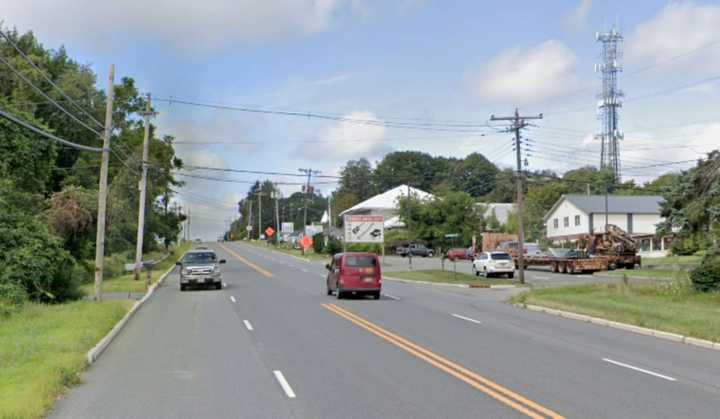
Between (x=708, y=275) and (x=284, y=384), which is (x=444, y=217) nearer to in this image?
(x=708, y=275)

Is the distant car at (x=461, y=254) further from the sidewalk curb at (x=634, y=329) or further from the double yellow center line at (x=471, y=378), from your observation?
the double yellow center line at (x=471, y=378)

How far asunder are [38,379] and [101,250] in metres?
16.8

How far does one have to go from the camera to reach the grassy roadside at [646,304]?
18703mm

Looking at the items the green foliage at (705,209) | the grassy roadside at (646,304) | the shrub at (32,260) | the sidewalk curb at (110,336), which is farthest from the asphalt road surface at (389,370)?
the green foliage at (705,209)

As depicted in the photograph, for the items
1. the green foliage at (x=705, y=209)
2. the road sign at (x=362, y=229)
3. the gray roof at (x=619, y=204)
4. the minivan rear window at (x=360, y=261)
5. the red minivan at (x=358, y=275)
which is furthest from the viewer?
the gray roof at (x=619, y=204)

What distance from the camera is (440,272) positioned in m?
50.0

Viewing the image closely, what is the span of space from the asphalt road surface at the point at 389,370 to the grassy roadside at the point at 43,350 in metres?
0.32

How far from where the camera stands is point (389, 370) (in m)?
12.4

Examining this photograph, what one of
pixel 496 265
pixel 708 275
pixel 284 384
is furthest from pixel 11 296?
pixel 496 265

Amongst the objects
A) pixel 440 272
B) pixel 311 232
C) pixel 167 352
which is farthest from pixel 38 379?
pixel 311 232

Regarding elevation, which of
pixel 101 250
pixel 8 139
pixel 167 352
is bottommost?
pixel 167 352

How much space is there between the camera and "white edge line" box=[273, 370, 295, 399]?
10.4m

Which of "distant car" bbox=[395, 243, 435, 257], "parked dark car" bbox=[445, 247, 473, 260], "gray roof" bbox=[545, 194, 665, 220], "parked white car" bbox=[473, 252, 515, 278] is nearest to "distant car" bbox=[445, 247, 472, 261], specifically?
"parked dark car" bbox=[445, 247, 473, 260]

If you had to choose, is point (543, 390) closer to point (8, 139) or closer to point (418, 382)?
point (418, 382)
